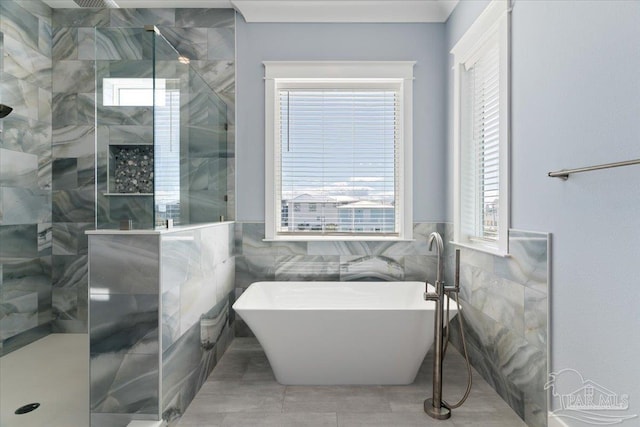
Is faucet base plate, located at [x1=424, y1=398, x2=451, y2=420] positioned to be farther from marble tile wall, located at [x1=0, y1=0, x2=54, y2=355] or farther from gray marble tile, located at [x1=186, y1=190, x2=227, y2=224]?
marble tile wall, located at [x1=0, y1=0, x2=54, y2=355]

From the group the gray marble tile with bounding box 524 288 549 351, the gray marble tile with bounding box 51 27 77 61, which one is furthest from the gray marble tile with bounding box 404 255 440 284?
the gray marble tile with bounding box 51 27 77 61

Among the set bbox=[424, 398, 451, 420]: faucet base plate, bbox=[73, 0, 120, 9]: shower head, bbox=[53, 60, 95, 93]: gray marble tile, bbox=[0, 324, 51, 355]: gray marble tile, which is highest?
bbox=[73, 0, 120, 9]: shower head

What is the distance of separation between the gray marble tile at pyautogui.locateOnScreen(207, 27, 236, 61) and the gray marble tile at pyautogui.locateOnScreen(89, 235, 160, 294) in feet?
6.70

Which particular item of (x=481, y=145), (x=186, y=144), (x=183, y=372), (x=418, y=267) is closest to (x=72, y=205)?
(x=186, y=144)

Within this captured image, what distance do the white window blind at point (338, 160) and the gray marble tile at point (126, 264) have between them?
1572 mm

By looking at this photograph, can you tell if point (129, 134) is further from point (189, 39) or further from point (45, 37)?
point (45, 37)

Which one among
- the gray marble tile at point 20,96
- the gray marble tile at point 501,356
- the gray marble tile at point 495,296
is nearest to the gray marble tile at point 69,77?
the gray marble tile at point 20,96

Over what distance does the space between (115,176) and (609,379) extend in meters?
2.28

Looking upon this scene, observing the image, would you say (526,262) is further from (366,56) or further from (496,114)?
(366,56)

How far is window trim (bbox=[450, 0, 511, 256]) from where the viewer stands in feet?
6.89

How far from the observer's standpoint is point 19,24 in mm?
2912

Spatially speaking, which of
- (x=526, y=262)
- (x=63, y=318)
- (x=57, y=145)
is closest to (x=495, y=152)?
(x=526, y=262)

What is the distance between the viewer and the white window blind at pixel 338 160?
322cm

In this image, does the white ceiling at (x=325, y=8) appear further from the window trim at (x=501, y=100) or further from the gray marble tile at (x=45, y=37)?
the window trim at (x=501, y=100)
